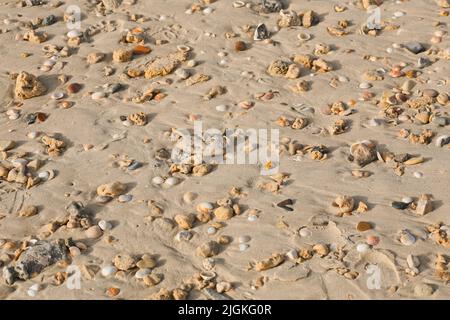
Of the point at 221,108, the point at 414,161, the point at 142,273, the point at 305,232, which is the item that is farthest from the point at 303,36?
the point at 142,273

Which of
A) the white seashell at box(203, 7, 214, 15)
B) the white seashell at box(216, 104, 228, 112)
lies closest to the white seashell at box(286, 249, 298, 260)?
the white seashell at box(216, 104, 228, 112)

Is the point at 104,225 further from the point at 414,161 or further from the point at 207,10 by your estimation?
the point at 207,10

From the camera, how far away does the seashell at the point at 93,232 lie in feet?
13.8

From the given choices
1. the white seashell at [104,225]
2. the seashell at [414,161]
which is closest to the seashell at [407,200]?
the seashell at [414,161]

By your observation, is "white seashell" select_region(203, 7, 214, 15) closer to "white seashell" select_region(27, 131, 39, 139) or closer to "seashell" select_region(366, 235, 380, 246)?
"white seashell" select_region(27, 131, 39, 139)

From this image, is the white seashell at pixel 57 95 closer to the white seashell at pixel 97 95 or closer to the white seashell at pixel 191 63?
the white seashell at pixel 97 95

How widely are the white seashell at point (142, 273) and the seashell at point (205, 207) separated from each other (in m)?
0.64

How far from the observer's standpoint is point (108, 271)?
395cm

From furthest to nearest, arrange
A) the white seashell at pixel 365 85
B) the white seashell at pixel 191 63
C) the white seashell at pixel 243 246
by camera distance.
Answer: the white seashell at pixel 191 63, the white seashell at pixel 365 85, the white seashell at pixel 243 246

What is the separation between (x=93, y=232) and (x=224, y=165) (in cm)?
116

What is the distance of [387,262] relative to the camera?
3842 mm

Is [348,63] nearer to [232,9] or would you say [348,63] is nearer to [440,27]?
[440,27]

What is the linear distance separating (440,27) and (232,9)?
2217 mm
